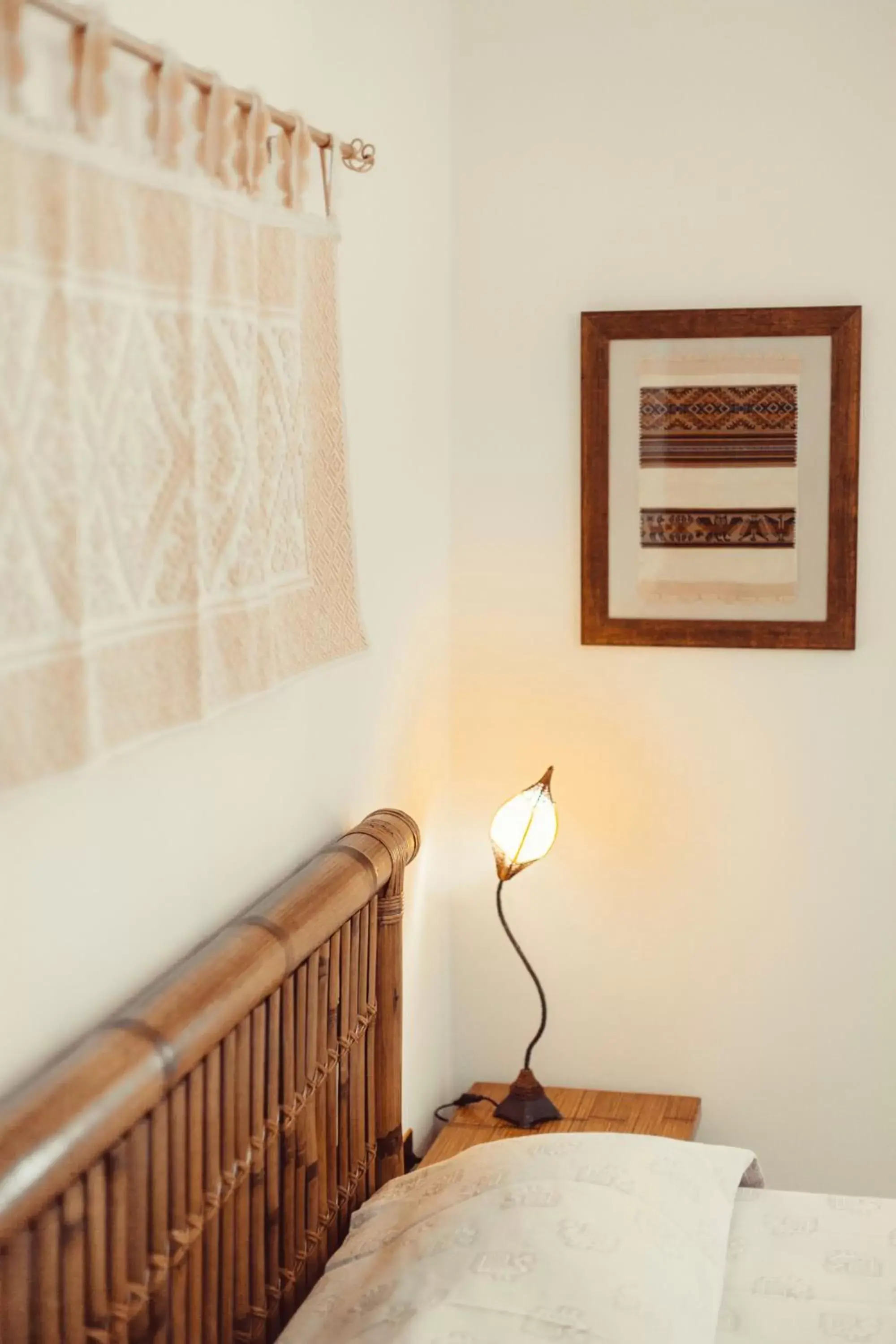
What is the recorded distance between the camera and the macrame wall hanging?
1.06m

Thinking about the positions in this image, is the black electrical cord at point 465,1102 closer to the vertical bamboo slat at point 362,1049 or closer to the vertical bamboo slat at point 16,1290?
the vertical bamboo slat at point 362,1049

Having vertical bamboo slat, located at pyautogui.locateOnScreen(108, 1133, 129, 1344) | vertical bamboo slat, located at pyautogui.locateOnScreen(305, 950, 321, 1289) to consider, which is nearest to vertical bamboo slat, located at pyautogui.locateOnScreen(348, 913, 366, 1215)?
vertical bamboo slat, located at pyautogui.locateOnScreen(305, 950, 321, 1289)

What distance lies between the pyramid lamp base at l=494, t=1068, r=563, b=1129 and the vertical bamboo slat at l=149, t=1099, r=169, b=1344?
4.21 ft

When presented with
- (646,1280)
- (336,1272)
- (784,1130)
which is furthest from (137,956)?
(784,1130)

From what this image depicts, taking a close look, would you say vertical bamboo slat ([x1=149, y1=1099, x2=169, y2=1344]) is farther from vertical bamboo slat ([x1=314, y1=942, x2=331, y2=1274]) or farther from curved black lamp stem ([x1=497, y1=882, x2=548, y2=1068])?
curved black lamp stem ([x1=497, y1=882, x2=548, y2=1068])

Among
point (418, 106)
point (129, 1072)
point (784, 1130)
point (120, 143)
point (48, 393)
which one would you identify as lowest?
point (784, 1130)

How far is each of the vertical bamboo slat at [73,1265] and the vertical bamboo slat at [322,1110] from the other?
566 mm

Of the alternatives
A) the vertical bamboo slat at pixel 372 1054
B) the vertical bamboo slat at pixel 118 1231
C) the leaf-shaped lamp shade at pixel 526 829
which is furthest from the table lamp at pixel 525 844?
the vertical bamboo slat at pixel 118 1231

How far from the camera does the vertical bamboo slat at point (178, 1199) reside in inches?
51.4

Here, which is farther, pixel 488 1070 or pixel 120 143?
pixel 488 1070

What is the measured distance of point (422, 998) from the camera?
2.57 meters

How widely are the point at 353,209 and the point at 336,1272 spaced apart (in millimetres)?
1340

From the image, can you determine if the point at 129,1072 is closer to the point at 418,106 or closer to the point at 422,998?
the point at 422,998

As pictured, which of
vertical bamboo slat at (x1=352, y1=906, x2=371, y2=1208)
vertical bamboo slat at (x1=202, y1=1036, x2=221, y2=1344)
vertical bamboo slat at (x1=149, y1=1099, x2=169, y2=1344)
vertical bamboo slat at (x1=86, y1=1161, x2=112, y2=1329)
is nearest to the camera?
vertical bamboo slat at (x1=86, y1=1161, x2=112, y2=1329)
